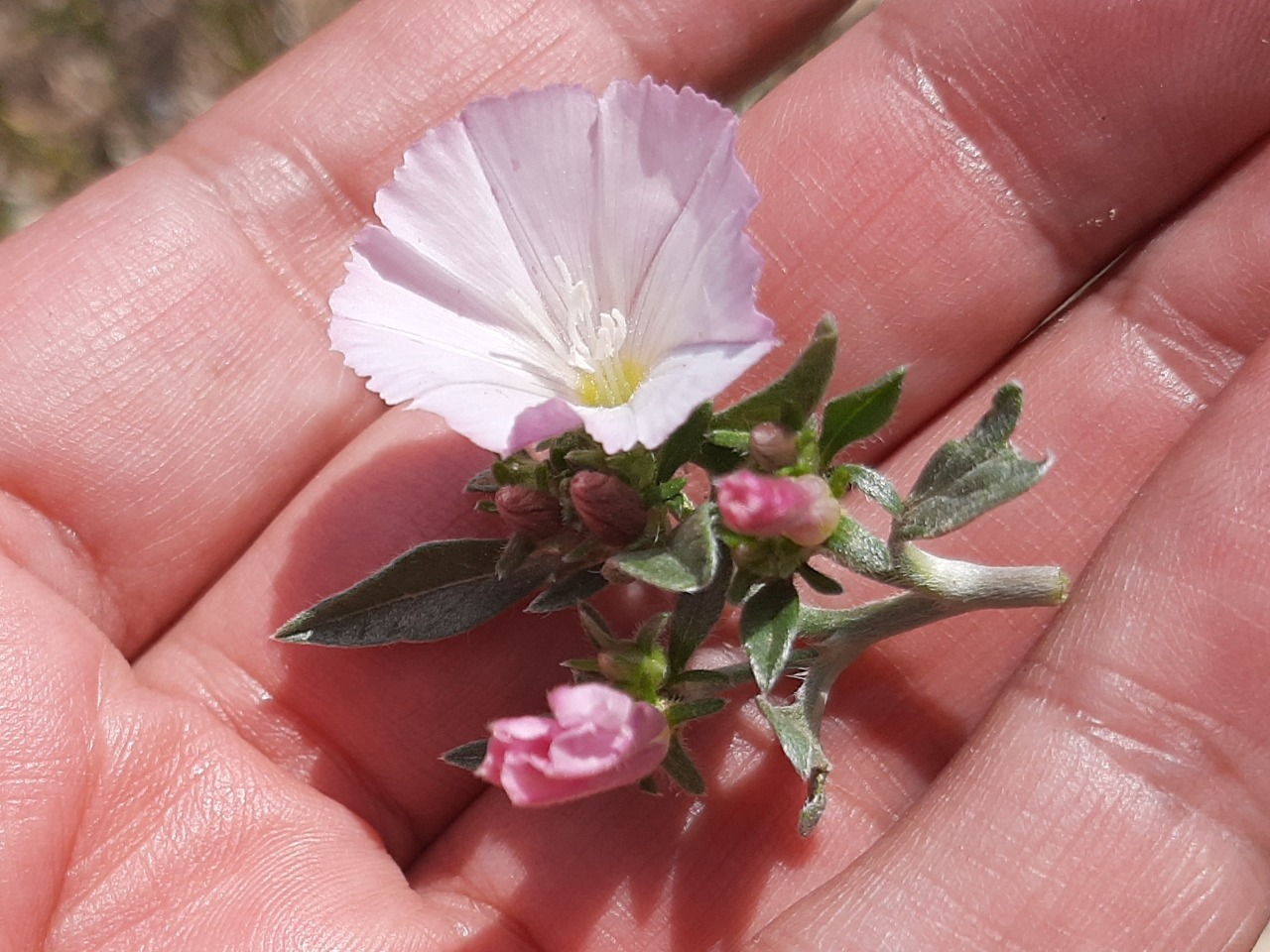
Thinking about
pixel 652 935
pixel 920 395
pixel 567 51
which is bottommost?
pixel 652 935

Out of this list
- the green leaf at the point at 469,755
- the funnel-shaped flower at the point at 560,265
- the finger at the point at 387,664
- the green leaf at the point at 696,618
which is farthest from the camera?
the finger at the point at 387,664

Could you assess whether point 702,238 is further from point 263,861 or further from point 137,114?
point 137,114

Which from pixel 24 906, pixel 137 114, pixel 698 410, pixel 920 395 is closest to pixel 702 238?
pixel 698 410

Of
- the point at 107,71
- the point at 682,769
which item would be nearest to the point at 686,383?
the point at 682,769

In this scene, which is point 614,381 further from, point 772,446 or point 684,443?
point 772,446

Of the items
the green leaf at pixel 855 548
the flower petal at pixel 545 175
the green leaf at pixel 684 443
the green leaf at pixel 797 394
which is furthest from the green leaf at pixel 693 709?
the flower petal at pixel 545 175

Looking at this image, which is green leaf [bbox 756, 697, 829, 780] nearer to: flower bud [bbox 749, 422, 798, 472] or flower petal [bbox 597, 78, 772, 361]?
flower bud [bbox 749, 422, 798, 472]

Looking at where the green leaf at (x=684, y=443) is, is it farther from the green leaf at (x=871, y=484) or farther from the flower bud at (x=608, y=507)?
the green leaf at (x=871, y=484)
